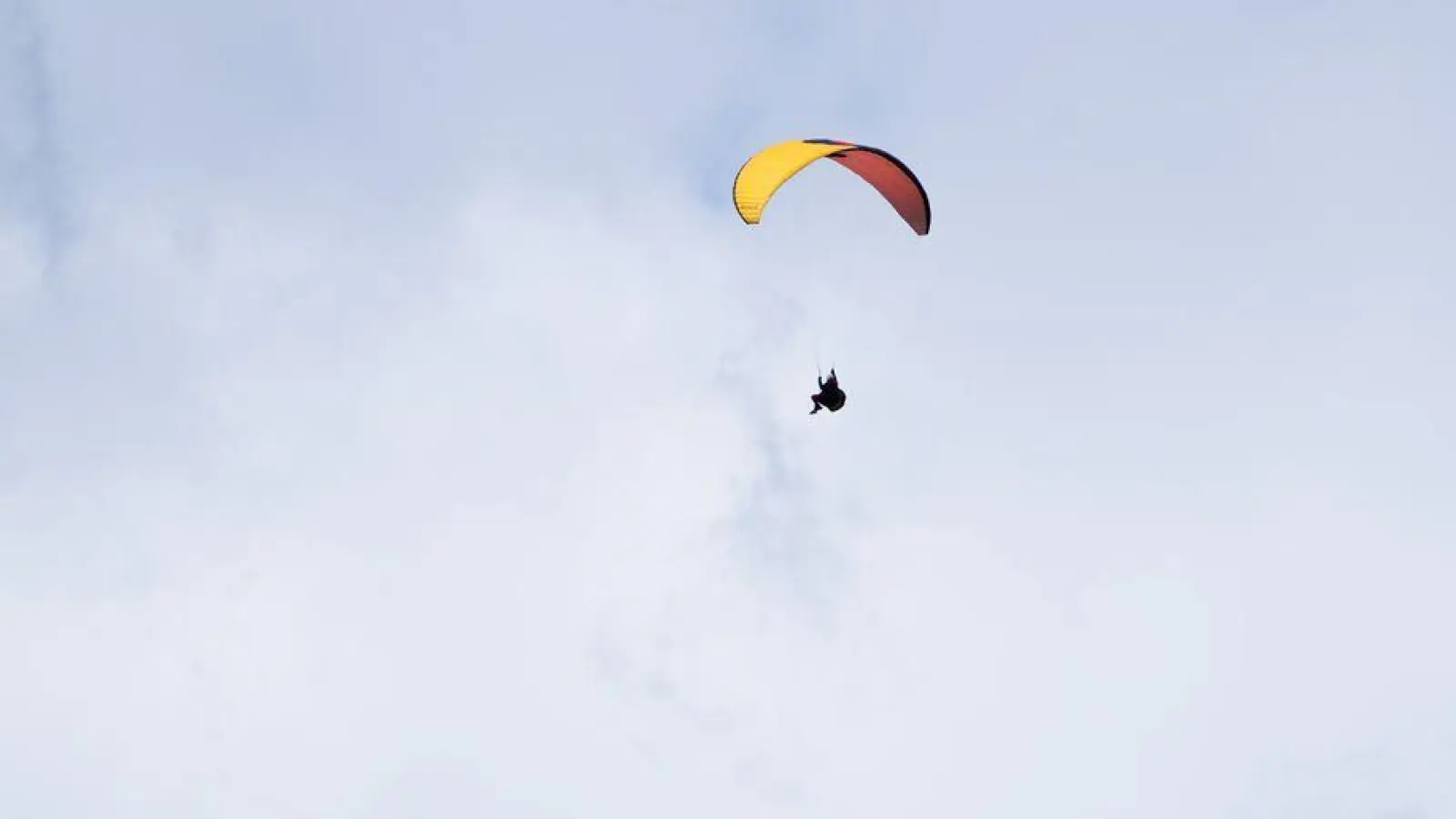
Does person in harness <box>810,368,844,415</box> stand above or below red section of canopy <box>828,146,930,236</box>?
below

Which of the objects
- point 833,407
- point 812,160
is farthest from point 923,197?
point 833,407

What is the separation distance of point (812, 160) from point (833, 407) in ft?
29.6

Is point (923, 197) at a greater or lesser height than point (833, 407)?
greater

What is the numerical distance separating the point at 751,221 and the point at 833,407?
7779 mm

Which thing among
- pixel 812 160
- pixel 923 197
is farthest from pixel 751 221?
pixel 923 197

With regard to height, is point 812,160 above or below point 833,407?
above

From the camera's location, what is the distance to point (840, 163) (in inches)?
2255

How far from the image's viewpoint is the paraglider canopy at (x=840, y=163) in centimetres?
5394

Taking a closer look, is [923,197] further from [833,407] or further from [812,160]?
[833,407]

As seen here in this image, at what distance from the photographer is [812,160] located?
2133 inches

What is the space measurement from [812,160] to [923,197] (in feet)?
15.6

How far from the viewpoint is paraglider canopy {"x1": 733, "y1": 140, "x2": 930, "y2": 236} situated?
177 ft

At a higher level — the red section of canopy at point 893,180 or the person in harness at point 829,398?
the red section of canopy at point 893,180

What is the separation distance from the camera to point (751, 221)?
53.5 metres
